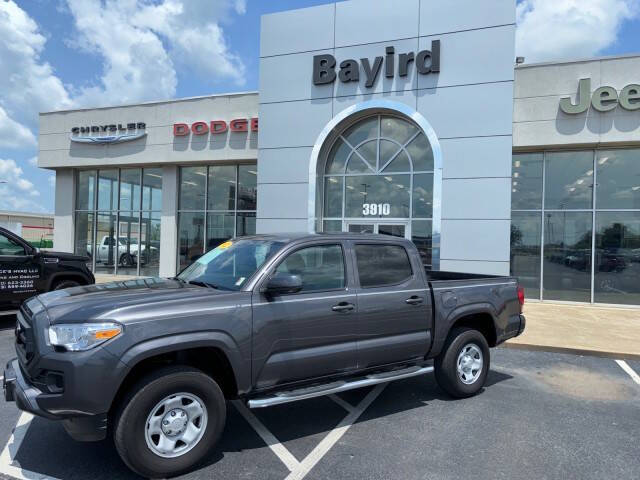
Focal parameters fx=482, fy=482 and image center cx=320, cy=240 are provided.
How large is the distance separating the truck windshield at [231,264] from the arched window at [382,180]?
865cm

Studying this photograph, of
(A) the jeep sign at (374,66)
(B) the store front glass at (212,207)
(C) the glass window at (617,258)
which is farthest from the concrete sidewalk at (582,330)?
(B) the store front glass at (212,207)

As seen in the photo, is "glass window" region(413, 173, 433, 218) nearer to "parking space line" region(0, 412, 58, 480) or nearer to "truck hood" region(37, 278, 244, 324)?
"truck hood" region(37, 278, 244, 324)

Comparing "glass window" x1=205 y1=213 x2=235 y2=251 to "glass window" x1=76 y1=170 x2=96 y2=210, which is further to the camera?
"glass window" x1=76 y1=170 x2=96 y2=210

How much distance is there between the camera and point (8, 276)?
8.82 metres

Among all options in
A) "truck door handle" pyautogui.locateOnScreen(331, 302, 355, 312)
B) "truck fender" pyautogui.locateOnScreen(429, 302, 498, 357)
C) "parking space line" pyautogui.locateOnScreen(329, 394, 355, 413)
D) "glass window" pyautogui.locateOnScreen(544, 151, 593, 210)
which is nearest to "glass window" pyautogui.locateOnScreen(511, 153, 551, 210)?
"glass window" pyautogui.locateOnScreen(544, 151, 593, 210)

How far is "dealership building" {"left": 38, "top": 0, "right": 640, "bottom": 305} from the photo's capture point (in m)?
12.1

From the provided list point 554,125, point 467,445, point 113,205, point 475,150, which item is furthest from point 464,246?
point 113,205

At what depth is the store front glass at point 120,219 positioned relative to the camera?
18.1 meters

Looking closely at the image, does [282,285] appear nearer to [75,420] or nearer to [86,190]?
[75,420]

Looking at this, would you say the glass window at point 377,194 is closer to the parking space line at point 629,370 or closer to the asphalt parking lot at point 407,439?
the parking space line at point 629,370

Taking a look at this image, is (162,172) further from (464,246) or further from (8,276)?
(464,246)

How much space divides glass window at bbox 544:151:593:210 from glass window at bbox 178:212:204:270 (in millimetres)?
11475

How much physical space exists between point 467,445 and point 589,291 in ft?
36.9

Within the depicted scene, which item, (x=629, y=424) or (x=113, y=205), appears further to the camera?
(x=113, y=205)
